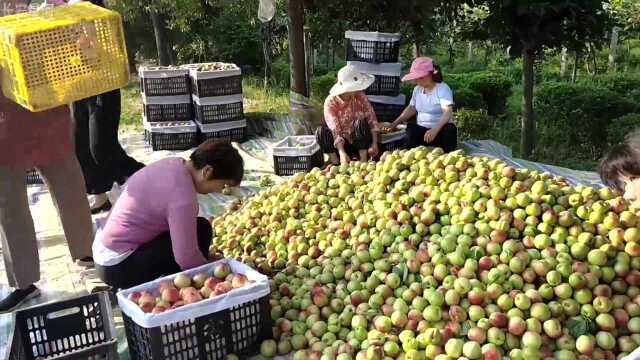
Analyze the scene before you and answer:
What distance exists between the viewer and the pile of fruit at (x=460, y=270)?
2.40 m

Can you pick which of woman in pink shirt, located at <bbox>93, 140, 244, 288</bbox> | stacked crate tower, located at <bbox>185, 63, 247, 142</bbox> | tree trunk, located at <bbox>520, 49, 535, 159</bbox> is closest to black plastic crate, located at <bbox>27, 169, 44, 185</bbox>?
stacked crate tower, located at <bbox>185, 63, 247, 142</bbox>

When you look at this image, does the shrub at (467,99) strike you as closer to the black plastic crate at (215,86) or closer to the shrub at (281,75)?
the shrub at (281,75)

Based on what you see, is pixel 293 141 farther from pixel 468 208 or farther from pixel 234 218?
pixel 468 208

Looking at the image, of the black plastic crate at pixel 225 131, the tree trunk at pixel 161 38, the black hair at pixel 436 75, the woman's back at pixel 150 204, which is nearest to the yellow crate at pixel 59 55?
the woman's back at pixel 150 204

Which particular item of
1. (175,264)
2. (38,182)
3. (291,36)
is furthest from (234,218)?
(291,36)

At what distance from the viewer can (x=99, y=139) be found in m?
4.52

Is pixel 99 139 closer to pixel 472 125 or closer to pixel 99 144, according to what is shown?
pixel 99 144

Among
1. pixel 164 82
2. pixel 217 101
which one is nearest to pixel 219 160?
pixel 217 101

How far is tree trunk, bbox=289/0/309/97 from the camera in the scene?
644cm

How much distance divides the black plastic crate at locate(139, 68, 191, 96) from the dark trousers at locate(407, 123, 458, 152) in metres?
2.71

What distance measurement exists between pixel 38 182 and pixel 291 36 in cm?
280

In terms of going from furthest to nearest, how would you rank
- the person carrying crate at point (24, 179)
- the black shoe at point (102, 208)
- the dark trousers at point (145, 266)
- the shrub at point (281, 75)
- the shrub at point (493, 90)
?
the shrub at point (281, 75), the shrub at point (493, 90), the black shoe at point (102, 208), the person carrying crate at point (24, 179), the dark trousers at point (145, 266)

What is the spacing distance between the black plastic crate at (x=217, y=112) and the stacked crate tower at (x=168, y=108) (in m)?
0.13

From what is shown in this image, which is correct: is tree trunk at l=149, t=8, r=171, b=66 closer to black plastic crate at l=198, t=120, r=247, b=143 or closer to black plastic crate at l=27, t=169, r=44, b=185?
black plastic crate at l=198, t=120, r=247, b=143
